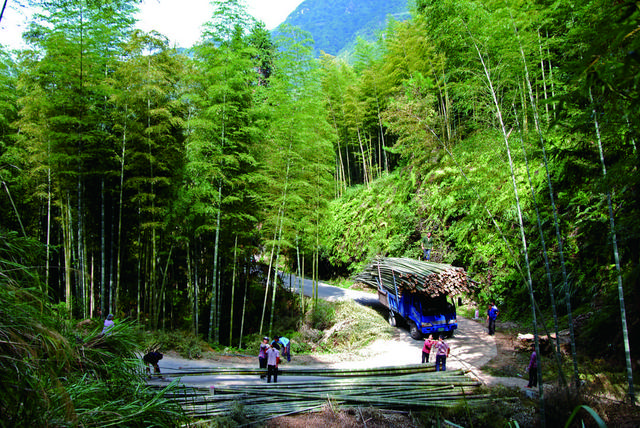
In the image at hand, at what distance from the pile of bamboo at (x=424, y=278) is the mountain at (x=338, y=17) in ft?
333

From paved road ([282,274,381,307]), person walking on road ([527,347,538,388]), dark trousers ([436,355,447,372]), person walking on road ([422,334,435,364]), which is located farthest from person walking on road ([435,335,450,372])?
paved road ([282,274,381,307])

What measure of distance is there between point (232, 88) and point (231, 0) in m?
2.01

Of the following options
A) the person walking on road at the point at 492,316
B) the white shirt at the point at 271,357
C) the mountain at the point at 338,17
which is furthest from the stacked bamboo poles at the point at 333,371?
the mountain at the point at 338,17

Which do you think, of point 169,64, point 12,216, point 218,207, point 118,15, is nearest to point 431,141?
point 218,207

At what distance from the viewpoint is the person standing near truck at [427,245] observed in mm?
12508

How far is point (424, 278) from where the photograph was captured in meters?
8.70

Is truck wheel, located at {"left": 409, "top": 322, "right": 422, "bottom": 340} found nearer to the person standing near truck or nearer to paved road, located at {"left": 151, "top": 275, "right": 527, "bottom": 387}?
paved road, located at {"left": 151, "top": 275, "right": 527, "bottom": 387}

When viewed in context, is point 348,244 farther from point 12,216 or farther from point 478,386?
point 12,216

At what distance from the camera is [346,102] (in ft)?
58.1

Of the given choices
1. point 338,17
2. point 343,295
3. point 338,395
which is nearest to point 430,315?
point 338,395

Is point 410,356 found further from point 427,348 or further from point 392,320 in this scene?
point 392,320

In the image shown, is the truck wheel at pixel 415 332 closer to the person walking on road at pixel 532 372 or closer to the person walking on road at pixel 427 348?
the person walking on road at pixel 427 348

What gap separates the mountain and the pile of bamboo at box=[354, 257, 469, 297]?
Result: 102 meters

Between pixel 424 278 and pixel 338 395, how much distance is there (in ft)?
14.6
